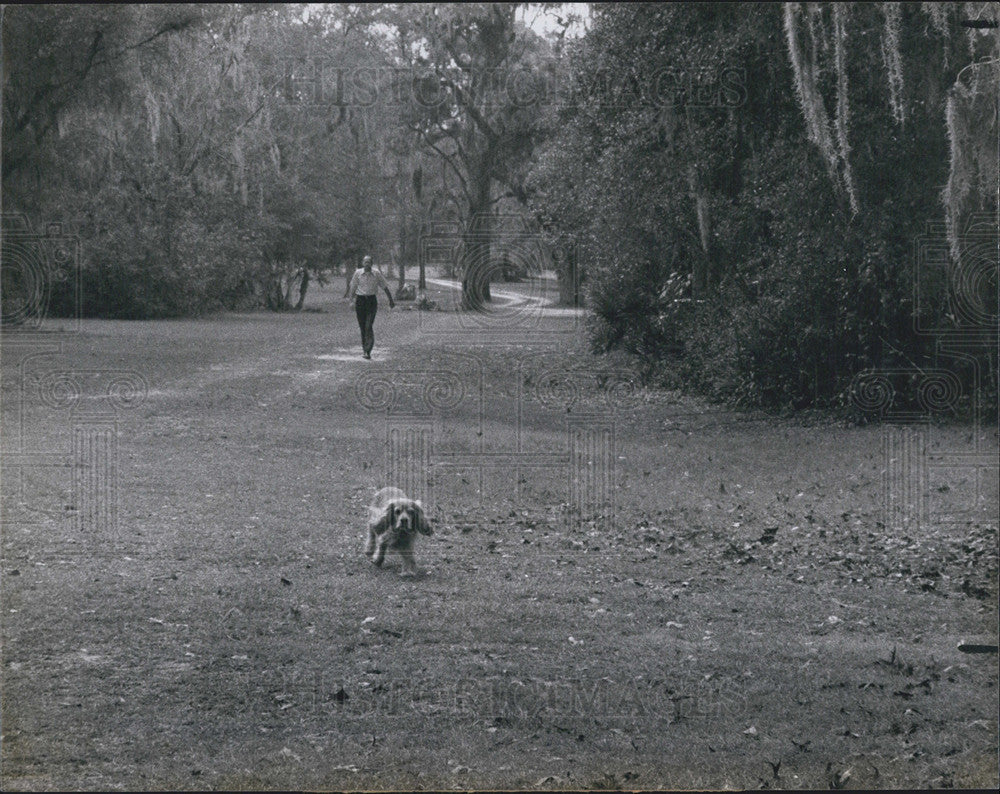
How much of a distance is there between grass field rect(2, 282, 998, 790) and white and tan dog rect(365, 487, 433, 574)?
13cm

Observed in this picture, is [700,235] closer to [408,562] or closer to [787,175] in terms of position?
[787,175]

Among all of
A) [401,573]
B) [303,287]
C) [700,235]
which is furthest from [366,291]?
[303,287]

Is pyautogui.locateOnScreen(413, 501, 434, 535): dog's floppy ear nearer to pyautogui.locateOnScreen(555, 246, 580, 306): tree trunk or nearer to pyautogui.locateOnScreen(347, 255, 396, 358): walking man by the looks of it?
pyautogui.locateOnScreen(347, 255, 396, 358): walking man

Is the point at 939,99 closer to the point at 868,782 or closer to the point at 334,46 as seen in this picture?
the point at 868,782

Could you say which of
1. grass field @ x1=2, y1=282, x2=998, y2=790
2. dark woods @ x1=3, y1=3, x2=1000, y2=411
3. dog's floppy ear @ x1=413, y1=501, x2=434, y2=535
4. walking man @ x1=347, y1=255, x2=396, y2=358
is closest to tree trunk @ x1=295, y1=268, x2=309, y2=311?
dark woods @ x1=3, y1=3, x2=1000, y2=411

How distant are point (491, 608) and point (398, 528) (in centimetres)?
87

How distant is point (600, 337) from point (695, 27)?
909 centimetres

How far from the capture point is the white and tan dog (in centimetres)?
737

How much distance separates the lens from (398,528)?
736 cm

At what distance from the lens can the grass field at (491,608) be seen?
15.0 ft

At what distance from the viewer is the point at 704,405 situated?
17.7 metres

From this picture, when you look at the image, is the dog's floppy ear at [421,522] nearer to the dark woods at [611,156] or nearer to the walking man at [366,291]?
the dark woods at [611,156]

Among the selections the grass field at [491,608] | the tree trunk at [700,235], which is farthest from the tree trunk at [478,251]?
the grass field at [491,608]

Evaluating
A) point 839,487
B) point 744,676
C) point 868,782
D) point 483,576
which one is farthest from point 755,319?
point 868,782
